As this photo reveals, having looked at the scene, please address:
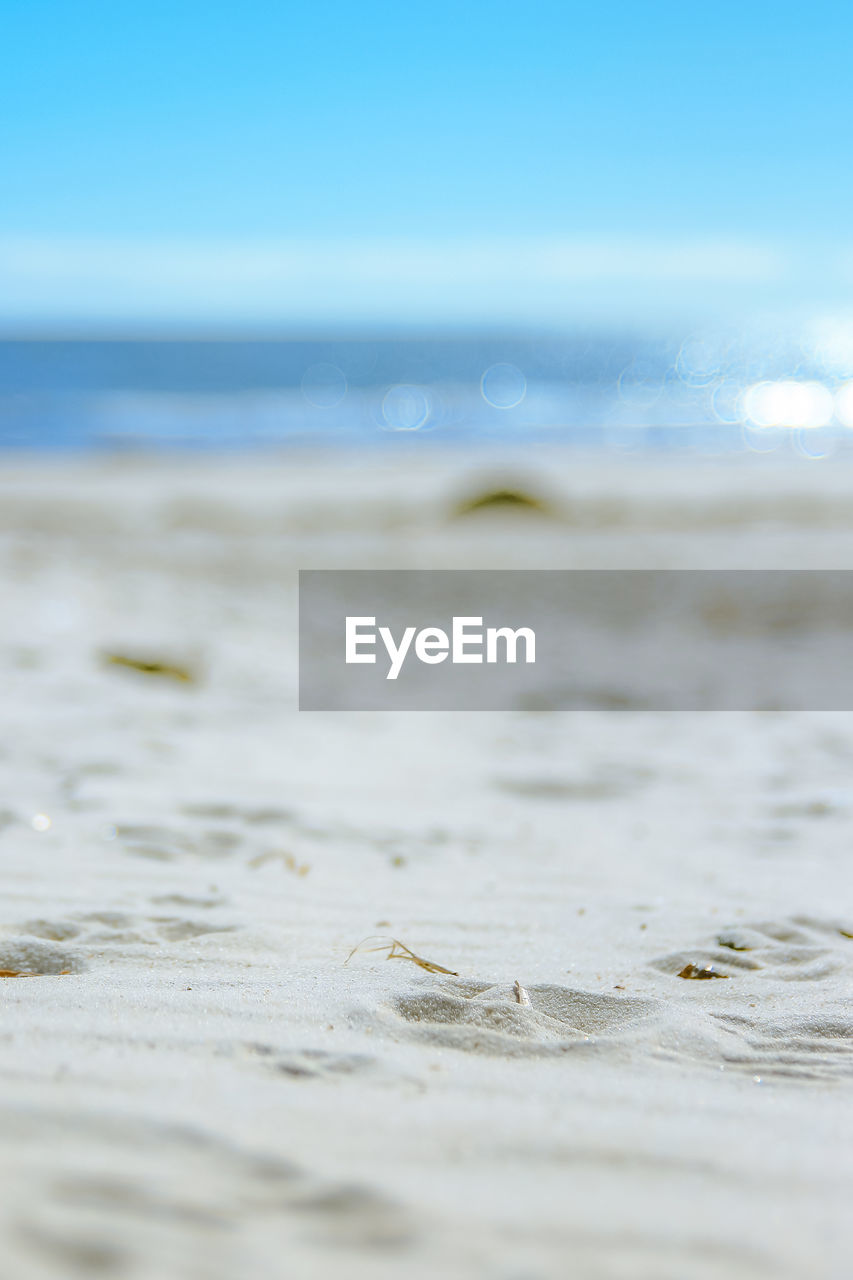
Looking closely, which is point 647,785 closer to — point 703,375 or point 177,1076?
point 177,1076

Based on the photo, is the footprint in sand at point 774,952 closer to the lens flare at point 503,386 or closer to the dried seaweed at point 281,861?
the dried seaweed at point 281,861

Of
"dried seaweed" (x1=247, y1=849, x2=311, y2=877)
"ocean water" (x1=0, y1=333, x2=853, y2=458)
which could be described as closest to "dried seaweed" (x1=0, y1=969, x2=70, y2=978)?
"dried seaweed" (x1=247, y1=849, x2=311, y2=877)

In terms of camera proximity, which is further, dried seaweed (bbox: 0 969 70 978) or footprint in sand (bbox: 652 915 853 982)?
footprint in sand (bbox: 652 915 853 982)

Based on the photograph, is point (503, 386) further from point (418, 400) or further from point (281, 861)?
point (281, 861)

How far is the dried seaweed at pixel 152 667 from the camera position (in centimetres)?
483

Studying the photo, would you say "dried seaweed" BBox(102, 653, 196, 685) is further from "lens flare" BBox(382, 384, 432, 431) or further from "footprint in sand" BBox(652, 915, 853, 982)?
"lens flare" BBox(382, 384, 432, 431)

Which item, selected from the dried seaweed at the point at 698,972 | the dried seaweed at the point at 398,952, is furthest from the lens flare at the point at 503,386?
the dried seaweed at the point at 698,972

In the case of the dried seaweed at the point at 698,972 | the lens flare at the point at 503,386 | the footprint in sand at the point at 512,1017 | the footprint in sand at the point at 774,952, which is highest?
the lens flare at the point at 503,386

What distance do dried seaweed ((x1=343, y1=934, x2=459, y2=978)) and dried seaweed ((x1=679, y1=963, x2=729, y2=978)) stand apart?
0.45 m

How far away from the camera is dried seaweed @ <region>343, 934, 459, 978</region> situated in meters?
2.09

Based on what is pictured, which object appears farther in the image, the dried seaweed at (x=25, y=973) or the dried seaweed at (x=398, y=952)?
the dried seaweed at (x=398, y=952)

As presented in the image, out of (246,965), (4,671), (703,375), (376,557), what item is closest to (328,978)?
(246,965)

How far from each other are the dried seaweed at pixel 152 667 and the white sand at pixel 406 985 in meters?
0.14

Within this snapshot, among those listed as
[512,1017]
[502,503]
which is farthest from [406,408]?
[512,1017]
